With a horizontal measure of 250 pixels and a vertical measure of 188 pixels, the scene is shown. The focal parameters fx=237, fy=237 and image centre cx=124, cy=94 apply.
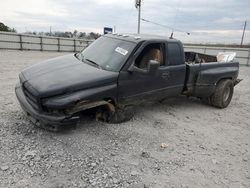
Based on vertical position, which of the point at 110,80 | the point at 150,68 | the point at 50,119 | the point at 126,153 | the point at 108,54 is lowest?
the point at 126,153

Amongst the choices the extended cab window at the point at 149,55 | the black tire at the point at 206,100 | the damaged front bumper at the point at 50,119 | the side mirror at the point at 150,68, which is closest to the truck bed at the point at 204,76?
the black tire at the point at 206,100

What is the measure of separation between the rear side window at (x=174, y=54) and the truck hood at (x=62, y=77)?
4.98ft

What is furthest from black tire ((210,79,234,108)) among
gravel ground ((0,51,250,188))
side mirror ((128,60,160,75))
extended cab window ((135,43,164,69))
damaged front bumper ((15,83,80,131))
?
damaged front bumper ((15,83,80,131))

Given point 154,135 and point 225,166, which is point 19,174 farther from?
point 225,166

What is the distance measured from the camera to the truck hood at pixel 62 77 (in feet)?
11.9

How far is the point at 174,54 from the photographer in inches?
206

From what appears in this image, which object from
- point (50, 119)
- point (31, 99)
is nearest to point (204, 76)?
point (50, 119)

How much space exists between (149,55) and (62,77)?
A: 1938 millimetres

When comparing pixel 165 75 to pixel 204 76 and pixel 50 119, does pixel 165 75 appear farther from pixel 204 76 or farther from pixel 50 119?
pixel 50 119

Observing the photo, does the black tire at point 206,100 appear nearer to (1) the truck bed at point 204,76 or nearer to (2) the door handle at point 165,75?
(1) the truck bed at point 204,76

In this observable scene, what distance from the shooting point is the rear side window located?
16.9 feet

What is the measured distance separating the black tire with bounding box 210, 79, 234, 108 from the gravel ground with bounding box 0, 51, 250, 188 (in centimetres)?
117

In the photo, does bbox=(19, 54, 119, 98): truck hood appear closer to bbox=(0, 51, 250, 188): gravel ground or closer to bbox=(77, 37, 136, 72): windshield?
bbox=(77, 37, 136, 72): windshield

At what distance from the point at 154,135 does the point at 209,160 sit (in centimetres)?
105
